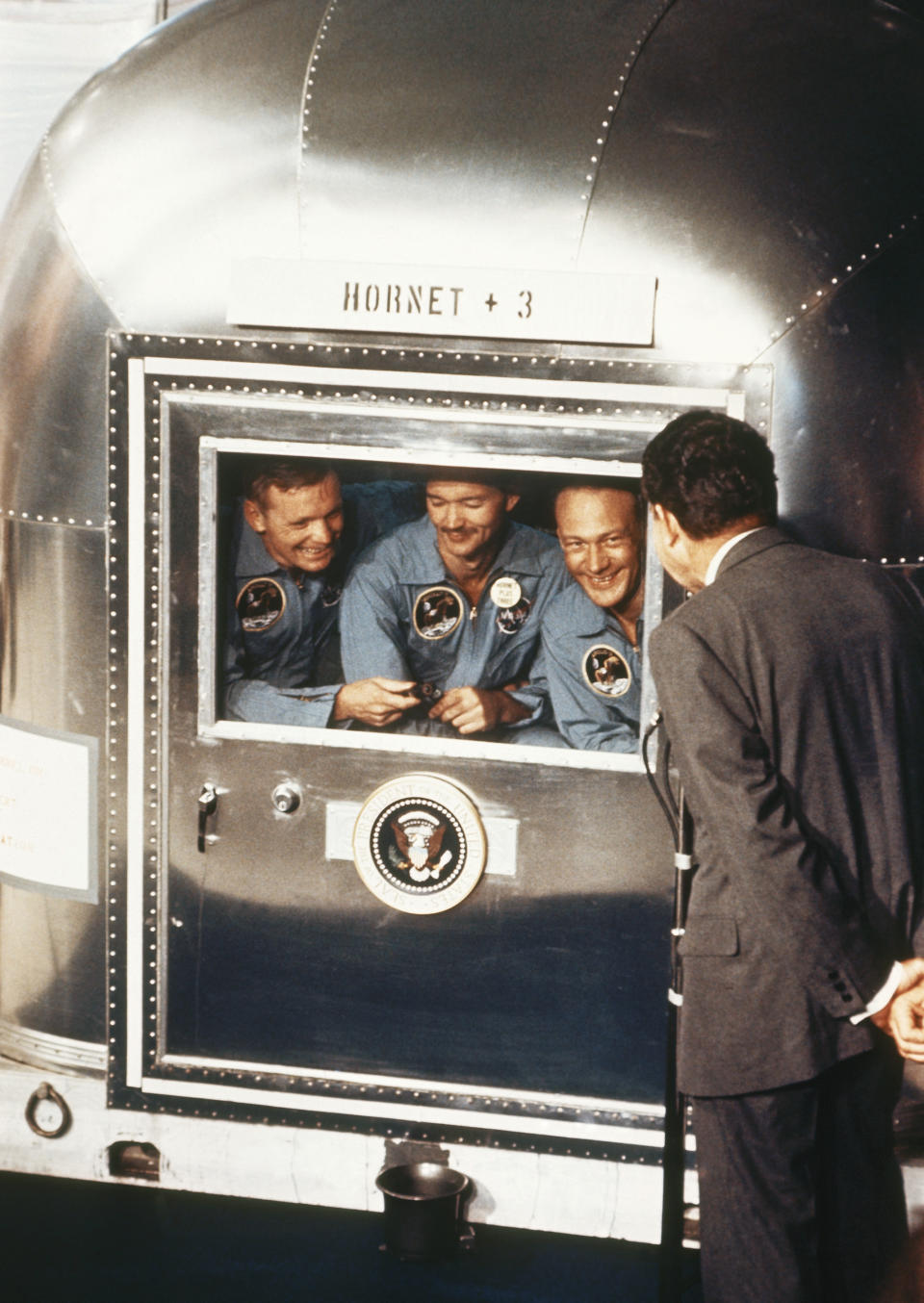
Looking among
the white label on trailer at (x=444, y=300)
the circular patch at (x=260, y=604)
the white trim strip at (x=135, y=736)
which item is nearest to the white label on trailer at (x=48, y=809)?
the white trim strip at (x=135, y=736)

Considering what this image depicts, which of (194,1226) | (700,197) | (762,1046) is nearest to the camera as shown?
(762,1046)

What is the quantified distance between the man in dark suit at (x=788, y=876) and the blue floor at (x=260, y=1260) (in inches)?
31.7

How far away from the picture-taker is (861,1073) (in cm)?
261

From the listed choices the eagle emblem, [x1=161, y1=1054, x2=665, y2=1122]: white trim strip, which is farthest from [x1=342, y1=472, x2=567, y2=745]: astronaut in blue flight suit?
[x1=161, y1=1054, x2=665, y2=1122]: white trim strip

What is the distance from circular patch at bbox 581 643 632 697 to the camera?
3.43m

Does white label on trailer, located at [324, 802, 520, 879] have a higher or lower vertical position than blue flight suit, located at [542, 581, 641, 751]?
lower

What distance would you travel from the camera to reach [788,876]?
2.41 metres

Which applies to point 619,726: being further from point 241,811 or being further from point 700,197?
point 700,197

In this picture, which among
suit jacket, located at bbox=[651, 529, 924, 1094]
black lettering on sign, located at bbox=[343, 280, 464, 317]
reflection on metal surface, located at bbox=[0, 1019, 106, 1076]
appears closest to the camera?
suit jacket, located at bbox=[651, 529, 924, 1094]

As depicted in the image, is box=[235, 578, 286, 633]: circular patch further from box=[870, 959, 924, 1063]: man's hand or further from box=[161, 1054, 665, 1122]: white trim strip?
box=[870, 959, 924, 1063]: man's hand

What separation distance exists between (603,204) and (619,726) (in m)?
1.38

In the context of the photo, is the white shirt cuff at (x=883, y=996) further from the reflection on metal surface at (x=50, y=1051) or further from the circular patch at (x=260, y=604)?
the reflection on metal surface at (x=50, y=1051)

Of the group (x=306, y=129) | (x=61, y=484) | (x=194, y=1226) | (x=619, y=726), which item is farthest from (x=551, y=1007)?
(x=306, y=129)

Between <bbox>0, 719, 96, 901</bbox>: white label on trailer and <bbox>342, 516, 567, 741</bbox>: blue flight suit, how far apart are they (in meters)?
0.89
